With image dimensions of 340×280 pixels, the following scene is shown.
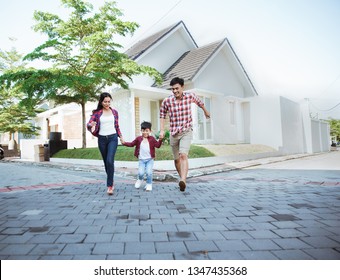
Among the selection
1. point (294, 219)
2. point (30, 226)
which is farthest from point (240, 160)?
point (30, 226)

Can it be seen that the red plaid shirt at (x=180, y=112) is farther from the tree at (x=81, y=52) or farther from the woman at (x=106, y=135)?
the tree at (x=81, y=52)

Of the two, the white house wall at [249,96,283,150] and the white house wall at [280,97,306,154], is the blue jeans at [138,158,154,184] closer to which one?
the white house wall at [249,96,283,150]

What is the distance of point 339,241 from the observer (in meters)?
1.96

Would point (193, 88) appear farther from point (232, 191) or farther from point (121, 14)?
point (232, 191)

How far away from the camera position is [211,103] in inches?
561

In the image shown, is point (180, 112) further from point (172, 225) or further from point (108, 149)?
point (172, 225)

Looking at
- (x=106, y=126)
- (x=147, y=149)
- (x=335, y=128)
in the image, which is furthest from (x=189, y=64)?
(x=335, y=128)

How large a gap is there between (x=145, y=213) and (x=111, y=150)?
152 cm

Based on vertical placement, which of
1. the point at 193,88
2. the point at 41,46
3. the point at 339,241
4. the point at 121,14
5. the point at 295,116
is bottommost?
the point at 339,241

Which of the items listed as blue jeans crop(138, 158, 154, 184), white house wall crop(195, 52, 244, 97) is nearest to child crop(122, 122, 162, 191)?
blue jeans crop(138, 158, 154, 184)

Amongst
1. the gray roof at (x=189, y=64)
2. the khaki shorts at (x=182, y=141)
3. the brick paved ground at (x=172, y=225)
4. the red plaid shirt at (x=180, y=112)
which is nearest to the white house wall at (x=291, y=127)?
the gray roof at (x=189, y=64)

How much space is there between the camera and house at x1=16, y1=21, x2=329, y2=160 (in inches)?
516

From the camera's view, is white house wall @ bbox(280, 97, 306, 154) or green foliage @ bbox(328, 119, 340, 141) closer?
white house wall @ bbox(280, 97, 306, 154)

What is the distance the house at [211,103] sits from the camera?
13.1m
